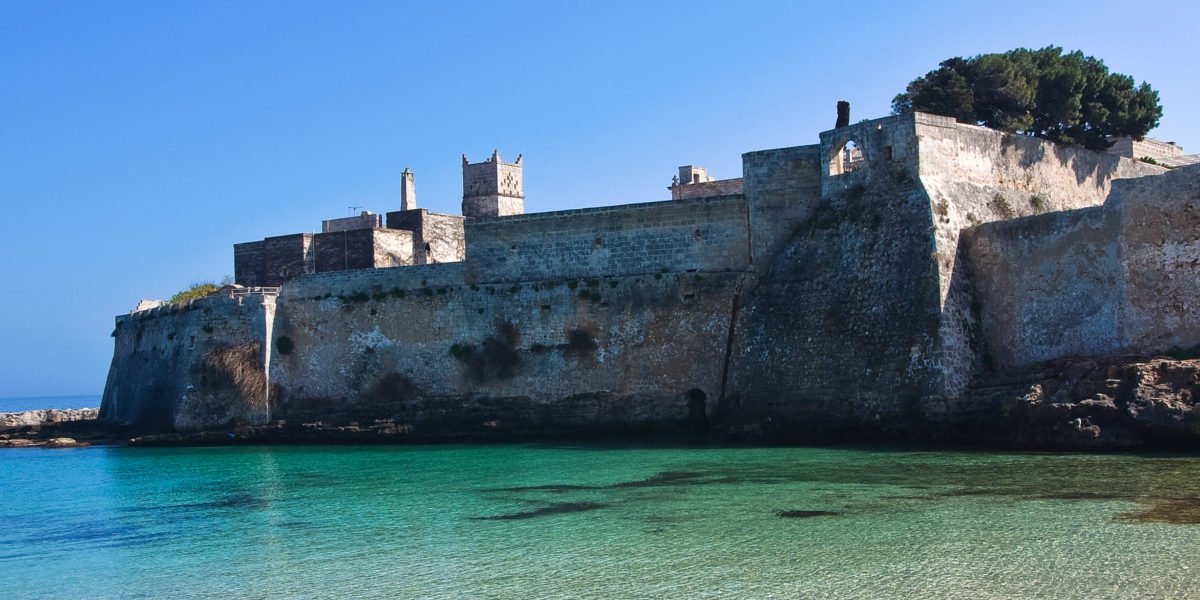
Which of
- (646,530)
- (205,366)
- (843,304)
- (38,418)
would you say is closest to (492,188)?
(205,366)

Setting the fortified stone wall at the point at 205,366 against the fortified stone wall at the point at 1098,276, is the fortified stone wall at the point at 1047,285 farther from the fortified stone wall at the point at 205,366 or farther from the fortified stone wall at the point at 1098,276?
the fortified stone wall at the point at 205,366

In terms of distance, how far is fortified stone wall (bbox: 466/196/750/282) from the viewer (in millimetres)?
28172

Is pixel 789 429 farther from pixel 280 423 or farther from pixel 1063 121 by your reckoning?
pixel 280 423

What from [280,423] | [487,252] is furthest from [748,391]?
[280,423]

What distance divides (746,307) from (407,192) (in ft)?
55.2

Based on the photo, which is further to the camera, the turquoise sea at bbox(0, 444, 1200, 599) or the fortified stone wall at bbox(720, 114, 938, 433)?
the fortified stone wall at bbox(720, 114, 938, 433)

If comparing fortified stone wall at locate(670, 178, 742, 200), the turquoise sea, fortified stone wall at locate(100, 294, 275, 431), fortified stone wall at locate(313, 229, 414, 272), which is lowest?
the turquoise sea

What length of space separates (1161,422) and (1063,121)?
11382 millimetres

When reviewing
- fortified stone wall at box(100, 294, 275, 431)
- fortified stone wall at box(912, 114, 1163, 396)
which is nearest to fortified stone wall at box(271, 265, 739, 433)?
fortified stone wall at box(100, 294, 275, 431)

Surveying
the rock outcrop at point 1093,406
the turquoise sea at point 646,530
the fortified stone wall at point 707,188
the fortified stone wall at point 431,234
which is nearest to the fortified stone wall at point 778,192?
the turquoise sea at point 646,530

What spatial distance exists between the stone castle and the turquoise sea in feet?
9.05

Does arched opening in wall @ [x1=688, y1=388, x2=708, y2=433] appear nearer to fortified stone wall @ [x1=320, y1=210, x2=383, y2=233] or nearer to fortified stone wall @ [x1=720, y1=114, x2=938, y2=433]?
fortified stone wall @ [x1=720, y1=114, x2=938, y2=433]

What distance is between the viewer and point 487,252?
30.9 metres

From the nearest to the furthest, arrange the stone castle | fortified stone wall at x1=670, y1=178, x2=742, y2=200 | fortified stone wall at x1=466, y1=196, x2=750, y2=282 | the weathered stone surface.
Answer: the stone castle < fortified stone wall at x1=466, y1=196, x2=750, y2=282 < fortified stone wall at x1=670, y1=178, x2=742, y2=200 < the weathered stone surface
